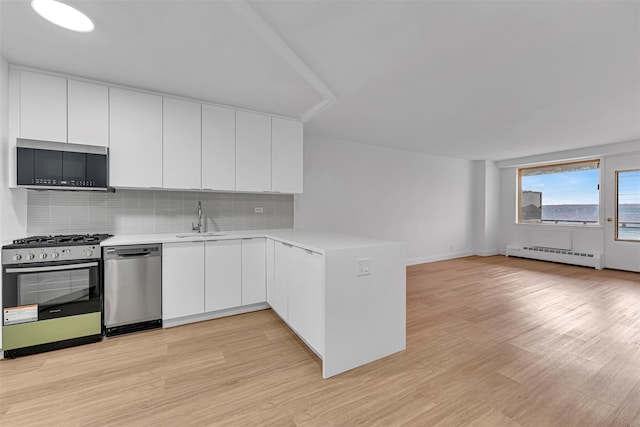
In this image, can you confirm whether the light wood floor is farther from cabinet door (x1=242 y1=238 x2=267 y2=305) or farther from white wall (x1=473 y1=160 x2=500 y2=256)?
white wall (x1=473 y1=160 x2=500 y2=256)

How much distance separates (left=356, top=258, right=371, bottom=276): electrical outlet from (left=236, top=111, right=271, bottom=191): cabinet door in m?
1.79

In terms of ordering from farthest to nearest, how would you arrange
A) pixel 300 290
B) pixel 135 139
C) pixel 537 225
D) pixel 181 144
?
1. pixel 537 225
2. pixel 181 144
3. pixel 135 139
4. pixel 300 290

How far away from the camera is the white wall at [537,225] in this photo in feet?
17.0

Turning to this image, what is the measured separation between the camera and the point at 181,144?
288 centimetres

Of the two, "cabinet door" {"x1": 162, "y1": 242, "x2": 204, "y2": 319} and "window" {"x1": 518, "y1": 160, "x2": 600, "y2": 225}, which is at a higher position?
"window" {"x1": 518, "y1": 160, "x2": 600, "y2": 225}

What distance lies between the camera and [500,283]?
14.2 feet

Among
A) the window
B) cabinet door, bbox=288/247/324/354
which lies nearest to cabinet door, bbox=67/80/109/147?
cabinet door, bbox=288/247/324/354

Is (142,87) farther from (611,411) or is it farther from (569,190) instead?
(569,190)

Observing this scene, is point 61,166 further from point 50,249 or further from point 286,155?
point 286,155

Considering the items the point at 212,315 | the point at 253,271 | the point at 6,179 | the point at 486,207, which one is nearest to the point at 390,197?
the point at 486,207

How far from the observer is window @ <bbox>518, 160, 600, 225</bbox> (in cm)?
564

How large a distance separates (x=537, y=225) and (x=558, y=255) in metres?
0.80

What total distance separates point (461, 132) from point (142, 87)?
448 centimetres

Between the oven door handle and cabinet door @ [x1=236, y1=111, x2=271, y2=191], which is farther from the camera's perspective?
cabinet door @ [x1=236, y1=111, x2=271, y2=191]
